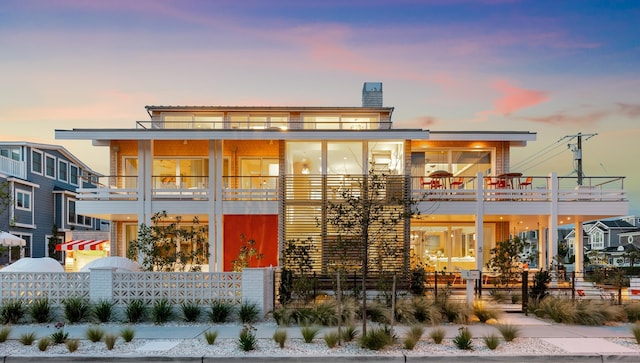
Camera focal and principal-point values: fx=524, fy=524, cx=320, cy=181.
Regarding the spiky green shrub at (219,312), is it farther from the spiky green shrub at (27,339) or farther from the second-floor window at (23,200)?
the second-floor window at (23,200)

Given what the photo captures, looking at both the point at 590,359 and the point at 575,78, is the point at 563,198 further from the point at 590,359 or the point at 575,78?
the point at 590,359

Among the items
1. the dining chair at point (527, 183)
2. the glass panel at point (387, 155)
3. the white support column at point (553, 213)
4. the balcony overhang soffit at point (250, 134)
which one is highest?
the balcony overhang soffit at point (250, 134)

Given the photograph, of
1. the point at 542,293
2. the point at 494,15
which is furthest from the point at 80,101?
the point at 542,293

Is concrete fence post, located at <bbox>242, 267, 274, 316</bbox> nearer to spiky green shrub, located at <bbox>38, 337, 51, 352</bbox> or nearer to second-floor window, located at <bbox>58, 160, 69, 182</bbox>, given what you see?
spiky green shrub, located at <bbox>38, 337, 51, 352</bbox>

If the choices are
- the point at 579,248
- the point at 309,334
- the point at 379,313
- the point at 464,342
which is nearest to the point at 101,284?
the point at 309,334

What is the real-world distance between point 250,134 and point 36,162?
2645 centimetres

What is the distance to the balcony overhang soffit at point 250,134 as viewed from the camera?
1914 cm

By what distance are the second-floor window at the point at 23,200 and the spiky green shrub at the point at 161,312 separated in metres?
26.7

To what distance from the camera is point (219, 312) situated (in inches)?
526

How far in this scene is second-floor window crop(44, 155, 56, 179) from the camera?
39844mm

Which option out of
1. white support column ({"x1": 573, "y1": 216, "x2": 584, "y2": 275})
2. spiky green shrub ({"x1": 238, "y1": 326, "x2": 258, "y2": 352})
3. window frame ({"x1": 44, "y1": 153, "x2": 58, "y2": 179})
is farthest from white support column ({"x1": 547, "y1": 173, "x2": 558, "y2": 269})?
window frame ({"x1": 44, "y1": 153, "x2": 58, "y2": 179})

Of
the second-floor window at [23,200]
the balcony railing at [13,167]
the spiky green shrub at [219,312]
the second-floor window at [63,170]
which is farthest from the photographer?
the second-floor window at [63,170]

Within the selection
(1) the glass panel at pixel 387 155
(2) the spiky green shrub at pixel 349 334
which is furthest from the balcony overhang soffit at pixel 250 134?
(2) the spiky green shrub at pixel 349 334

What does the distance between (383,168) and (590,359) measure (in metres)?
11.2
